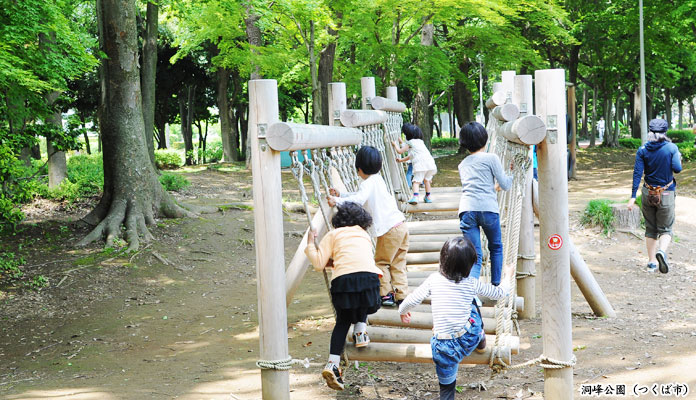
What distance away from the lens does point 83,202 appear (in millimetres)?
11172

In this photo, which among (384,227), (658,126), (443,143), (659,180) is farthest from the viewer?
(443,143)

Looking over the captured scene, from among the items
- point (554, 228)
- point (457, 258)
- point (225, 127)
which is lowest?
point (457, 258)

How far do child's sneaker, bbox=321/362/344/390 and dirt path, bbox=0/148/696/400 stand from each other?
54cm

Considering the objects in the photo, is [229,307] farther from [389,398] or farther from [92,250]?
[389,398]

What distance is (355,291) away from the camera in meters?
3.59

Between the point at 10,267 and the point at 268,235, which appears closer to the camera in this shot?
the point at 268,235

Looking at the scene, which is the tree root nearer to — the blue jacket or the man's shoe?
the blue jacket

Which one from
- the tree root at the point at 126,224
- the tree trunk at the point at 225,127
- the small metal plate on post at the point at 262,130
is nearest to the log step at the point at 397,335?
the small metal plate on post at the point at 262,130

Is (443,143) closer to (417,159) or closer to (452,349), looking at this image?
(417,159)

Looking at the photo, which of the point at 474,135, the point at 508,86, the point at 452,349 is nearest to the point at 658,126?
the point at 508,86

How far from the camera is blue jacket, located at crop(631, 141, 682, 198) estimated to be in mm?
6562

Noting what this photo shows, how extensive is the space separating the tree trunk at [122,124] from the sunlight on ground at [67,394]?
179 inches

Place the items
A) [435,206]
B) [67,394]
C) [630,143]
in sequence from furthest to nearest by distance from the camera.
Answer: [630,143]
[435,206]
[67,394]

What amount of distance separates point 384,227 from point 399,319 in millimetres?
576
